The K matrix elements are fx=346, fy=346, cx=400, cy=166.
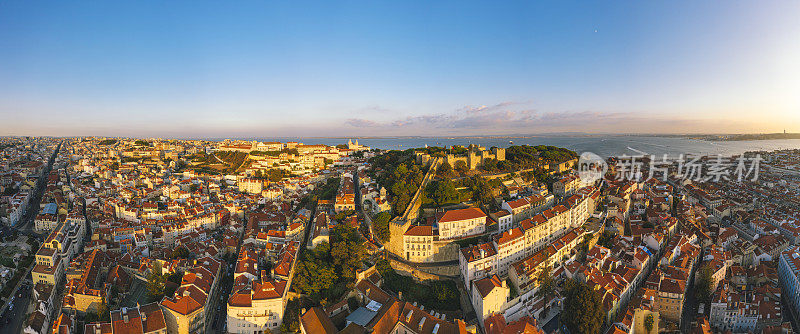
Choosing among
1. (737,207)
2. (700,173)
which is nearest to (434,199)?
(737,207)

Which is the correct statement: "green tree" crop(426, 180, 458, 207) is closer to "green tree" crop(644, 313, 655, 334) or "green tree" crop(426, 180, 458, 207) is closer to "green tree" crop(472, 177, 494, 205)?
"green tree" crop(472, 177, 494, 205)

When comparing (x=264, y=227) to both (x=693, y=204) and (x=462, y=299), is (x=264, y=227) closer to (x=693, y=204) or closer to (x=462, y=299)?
(x=462, y=299)

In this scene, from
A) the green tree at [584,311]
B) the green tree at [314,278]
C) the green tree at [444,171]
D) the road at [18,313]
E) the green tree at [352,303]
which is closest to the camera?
the green tree at [584,311]

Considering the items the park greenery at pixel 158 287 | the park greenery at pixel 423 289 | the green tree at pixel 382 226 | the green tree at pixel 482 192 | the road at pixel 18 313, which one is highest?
the green tree at pixel 482 192

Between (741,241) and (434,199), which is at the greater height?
(434,199)

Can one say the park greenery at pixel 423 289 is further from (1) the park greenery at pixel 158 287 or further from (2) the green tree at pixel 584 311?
(1) the park greenery at pixel 158 287

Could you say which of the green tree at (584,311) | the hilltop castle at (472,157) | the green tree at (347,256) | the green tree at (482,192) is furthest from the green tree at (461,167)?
the green tree at (584,311)
